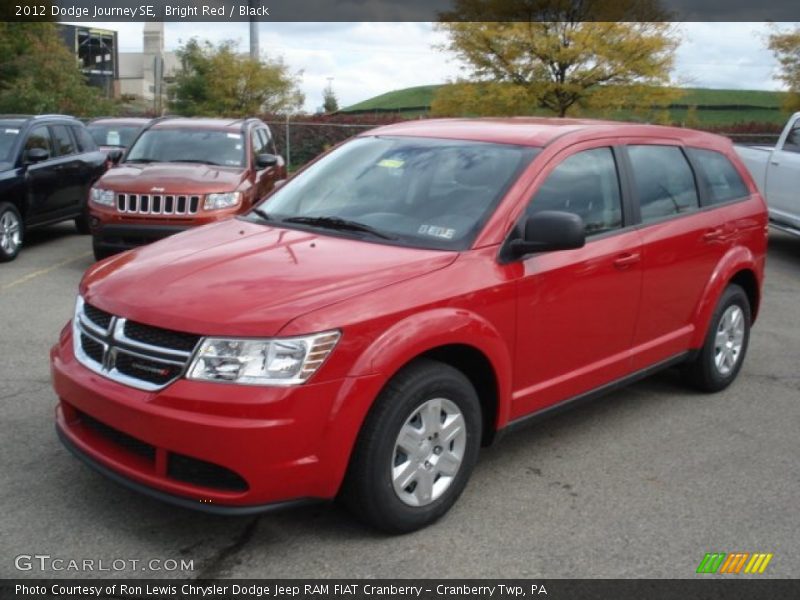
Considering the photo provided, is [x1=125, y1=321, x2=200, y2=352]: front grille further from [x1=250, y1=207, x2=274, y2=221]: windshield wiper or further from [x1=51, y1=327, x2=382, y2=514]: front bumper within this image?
[x1=250, y1=207, x2=274, y2=221]: windshield wiper

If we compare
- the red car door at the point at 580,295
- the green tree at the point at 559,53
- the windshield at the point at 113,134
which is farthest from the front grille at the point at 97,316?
the green tree at the point at 559,53

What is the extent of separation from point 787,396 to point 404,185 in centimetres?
322

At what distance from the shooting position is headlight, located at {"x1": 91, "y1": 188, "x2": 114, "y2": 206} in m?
9.18

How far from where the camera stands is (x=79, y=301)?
4031 mm

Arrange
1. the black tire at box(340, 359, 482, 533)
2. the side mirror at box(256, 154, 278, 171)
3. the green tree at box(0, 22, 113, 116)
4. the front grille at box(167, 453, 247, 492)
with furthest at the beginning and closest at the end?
the green tree at box(0, 22, 113, 116)
the side mirror at box(256, 154, 278, 171)
the black tire at box(340, 359, 482, 533)
the front grille at box(167, 453, 247, 492)

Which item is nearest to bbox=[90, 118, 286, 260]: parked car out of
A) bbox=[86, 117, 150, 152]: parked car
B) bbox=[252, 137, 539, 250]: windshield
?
bbox=[252, 137, 539, 250]: windshield

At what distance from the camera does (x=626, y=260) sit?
15.5 feet

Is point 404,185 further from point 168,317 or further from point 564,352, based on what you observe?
point 168,317

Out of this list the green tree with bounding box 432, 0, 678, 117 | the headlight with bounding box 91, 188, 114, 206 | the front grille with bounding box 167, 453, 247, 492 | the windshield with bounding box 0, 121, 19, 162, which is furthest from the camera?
the green tree with bounding box 432, 0, 678, 117

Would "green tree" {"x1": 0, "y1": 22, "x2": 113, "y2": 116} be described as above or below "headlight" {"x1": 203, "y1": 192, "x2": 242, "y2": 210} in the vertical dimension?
above

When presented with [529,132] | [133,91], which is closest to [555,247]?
[529,132]

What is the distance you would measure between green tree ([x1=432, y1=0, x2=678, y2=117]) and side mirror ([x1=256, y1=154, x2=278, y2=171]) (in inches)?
343
